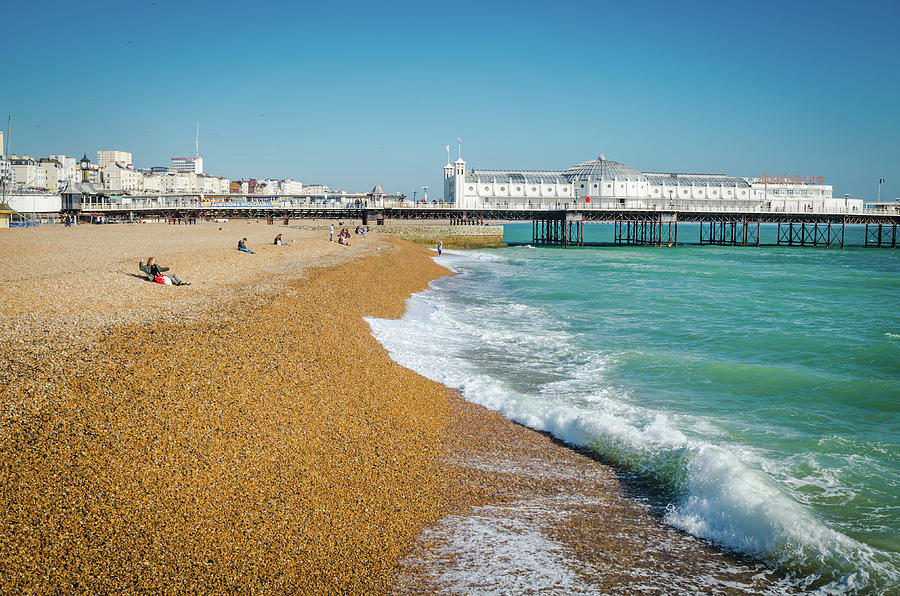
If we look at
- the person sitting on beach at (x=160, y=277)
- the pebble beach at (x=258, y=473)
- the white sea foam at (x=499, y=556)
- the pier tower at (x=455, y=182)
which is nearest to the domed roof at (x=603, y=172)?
the pier tower at (x=455, y=182)

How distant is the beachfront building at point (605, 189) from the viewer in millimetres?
77875

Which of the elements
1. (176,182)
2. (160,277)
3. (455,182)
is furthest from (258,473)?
(176,182)

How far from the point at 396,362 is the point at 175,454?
6.27 metres

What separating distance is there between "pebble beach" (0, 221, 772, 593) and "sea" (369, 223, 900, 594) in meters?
0.67

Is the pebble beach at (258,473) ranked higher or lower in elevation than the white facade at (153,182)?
lower

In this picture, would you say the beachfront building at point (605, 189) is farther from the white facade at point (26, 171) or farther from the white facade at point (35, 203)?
the white facade at point (26, 171)

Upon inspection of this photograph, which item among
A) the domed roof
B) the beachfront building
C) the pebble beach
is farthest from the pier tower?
the pebble beach

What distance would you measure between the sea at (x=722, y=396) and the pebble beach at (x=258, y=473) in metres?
0.67

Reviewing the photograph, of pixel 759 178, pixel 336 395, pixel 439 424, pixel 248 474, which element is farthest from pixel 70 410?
pixel 759 178

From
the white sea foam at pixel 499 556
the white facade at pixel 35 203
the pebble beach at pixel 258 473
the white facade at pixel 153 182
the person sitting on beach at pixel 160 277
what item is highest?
the white facade at pixel 153 182

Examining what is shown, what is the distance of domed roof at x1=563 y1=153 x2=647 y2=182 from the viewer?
81.3m

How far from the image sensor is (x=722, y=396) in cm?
1145

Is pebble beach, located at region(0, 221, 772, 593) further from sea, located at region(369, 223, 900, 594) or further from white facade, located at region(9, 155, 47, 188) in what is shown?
white facade, located at region(9, 155, 47, 188)

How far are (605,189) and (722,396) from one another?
2847 inches
